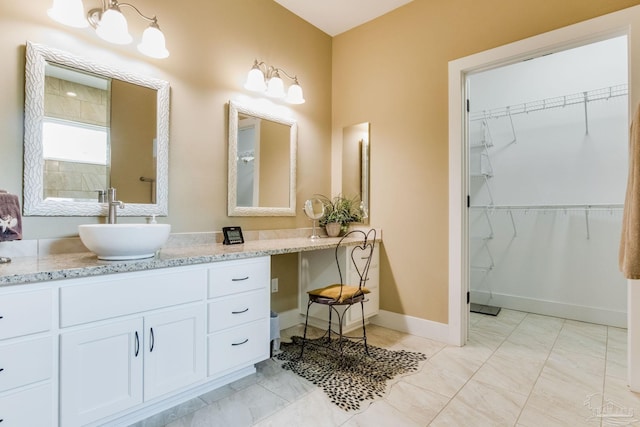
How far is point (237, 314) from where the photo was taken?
1.92 metres

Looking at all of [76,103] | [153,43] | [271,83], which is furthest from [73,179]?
[271,83]

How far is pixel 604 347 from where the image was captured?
2.55 metres

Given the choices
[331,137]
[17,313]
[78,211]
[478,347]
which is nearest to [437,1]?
[331,137]

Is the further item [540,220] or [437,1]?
[540,220]

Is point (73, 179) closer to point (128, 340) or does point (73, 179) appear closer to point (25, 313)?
point (25, 313)

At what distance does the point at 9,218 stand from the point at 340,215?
90.8 inches

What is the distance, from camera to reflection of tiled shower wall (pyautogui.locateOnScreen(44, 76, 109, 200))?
5.76 ft

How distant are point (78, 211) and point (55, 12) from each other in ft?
3.39

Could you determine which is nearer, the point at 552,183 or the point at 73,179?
the point at 73,179

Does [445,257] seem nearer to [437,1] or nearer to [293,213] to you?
[293,213]

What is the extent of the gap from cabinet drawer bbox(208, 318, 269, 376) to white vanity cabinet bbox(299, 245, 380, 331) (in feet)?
2.80

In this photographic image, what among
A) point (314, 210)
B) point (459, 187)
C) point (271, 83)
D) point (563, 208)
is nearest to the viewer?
point (459, 187)

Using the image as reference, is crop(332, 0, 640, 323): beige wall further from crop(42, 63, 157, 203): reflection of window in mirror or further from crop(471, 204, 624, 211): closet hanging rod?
crop(42, 63, 157, 203): reflection of window in mirror

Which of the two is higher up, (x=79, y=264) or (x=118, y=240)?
(x=118, y=240)
